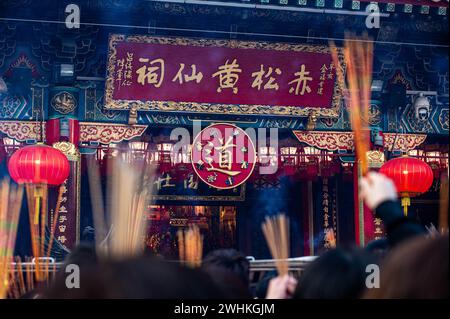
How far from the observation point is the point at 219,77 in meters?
7.25

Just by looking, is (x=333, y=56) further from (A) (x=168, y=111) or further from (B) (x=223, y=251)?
(B) (x=223, y=251)

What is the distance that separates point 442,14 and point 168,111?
3.04 meters

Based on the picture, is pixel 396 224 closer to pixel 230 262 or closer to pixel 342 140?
pixel 230 262

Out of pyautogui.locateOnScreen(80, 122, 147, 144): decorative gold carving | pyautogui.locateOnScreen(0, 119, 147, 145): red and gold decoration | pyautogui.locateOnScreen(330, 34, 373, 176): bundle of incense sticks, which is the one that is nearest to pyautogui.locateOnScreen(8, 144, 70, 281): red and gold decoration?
pyautogui.locateOnScreen(0, 119, 147, 145): red and gold decoration

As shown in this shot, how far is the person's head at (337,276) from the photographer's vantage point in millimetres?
1842

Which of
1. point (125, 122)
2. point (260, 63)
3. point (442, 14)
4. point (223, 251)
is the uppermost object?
point (442, 14)

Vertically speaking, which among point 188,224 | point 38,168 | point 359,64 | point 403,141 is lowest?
point 188,224

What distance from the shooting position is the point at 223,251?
3.26 metres

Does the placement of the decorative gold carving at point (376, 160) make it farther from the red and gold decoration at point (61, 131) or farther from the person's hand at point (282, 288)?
the person's hand at point (282, 288)

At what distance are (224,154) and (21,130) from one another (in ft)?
7.02

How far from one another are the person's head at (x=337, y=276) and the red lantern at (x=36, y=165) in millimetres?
4759

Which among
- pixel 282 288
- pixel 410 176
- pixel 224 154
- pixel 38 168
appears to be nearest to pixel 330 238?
pixel 410 176

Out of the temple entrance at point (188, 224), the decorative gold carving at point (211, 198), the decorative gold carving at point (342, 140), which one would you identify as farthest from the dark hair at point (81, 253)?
the temple entrance at point (188, 224)
